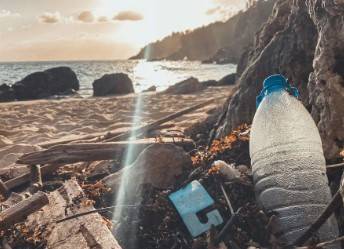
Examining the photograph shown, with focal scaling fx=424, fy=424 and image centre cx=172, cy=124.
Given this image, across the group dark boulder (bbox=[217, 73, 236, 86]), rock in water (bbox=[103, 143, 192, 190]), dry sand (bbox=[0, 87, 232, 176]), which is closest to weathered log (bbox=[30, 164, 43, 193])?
dry sand (bbox=[0, 87, 232, 176])

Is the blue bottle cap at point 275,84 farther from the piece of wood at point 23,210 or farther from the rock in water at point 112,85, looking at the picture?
the rock in water at point 112,85

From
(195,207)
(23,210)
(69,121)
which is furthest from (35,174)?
(69,121)

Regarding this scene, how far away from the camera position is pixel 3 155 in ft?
20.7

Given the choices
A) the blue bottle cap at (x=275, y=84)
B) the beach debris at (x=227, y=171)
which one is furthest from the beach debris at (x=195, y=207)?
the blue bottle cap at (x=275, y=84)

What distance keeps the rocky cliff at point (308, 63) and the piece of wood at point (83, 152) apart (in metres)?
0.98

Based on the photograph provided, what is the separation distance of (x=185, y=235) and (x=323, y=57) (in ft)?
5.57

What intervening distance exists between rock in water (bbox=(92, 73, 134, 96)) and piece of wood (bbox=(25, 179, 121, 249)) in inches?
607

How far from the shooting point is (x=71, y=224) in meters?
3.20

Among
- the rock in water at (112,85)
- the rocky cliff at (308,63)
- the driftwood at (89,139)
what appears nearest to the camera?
the rocky cliff at (308,63)

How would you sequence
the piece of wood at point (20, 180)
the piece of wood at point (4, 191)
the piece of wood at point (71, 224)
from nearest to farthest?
1. the piece of wood at point (71, 224)
2. the piece of wood at point (4, 191)
3. the piece of wood at point (20, 180)

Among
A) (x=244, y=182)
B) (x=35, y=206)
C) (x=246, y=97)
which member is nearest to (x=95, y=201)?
(x=35, y=206)

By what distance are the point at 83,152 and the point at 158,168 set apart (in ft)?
4.75

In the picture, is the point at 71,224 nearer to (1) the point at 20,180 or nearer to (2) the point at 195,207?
(2) the point at 195,207

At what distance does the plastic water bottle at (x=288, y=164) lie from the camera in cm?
271
